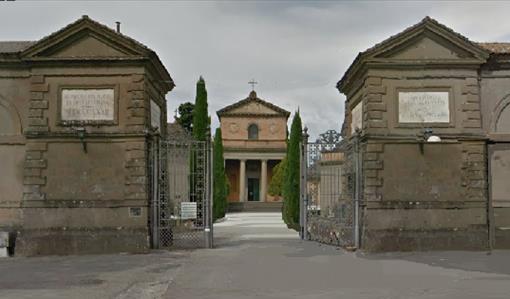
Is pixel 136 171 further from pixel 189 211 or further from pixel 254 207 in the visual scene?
pixel 254 207

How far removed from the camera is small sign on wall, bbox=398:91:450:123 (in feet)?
52.5

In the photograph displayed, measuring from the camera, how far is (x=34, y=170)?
1568 centimetres

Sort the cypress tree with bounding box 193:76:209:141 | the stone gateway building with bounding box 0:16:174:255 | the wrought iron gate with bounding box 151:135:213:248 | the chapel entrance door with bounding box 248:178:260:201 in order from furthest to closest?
1. the chapel entrance door with bounding box 248:178:260:201
2. the cypress tree with bounding box 193:76:209:141
3. the wrought iron gate with bounding box 151:135:213:248
4. the stone gateway building with bounding box 0:16:174:255

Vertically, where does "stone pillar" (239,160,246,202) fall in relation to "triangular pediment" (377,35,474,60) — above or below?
below

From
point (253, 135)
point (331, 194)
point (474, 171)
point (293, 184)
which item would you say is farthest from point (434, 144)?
point (253, 135)

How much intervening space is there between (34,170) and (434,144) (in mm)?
10247

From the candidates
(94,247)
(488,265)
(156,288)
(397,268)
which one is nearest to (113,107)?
(94,247)

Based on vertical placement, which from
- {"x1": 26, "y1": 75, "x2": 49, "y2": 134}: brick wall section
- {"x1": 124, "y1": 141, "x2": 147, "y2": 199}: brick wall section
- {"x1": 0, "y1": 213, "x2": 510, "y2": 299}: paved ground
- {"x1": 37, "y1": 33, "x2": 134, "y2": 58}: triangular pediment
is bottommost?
{"x1": 0, "y1": 213, "x2": 510, "y2": 299}: paved ground

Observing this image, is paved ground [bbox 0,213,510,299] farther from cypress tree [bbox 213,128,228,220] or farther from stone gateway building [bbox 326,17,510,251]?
cypress tree [bbox 213,128,228,220]

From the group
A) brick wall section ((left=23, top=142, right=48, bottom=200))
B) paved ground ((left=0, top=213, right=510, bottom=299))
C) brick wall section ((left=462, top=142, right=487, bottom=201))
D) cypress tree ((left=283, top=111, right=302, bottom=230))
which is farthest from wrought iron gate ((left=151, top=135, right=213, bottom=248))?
cypress tree ((left=283, top=111, right=302, bottom=230))

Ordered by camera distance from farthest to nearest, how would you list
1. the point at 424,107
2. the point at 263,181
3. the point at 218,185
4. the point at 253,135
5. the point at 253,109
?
the point at 253,109, the point at 253,135, the point at 263,181, the point at 218,185, the point at 424,107

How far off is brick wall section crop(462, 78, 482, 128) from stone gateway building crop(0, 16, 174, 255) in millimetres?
8174

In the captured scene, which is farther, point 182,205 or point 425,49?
point 182,205

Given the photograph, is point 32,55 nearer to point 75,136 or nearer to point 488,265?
point 75,136
